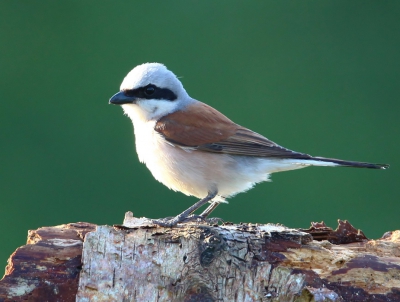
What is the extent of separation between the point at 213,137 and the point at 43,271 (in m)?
1.37

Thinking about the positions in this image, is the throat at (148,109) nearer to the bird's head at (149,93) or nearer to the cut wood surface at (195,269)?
the bird's head at (149,93)

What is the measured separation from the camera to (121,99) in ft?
10.7

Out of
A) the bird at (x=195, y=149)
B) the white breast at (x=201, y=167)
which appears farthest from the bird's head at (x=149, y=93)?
the white breast at (x=201, y=167)

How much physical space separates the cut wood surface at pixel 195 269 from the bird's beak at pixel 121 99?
3.57 feet

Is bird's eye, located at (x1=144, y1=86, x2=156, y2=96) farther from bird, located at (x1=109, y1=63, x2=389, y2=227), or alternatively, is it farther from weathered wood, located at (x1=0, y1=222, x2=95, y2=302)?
weathered wood, located at (x1=0, y1=222, x2=95, y2=302)

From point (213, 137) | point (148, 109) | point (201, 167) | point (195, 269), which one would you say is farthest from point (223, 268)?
point (148, 109)

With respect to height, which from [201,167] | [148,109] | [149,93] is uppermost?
[149,93]

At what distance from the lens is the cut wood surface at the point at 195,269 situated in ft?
7.22

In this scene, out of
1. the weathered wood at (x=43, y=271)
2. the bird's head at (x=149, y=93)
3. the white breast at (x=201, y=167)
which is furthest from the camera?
the bird's head at (x=149, y=93)

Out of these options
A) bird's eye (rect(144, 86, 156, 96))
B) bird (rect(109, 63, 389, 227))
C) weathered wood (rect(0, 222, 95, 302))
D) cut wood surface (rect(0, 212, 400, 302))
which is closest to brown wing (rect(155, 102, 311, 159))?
bird (rect(109, 63, 389, 227))

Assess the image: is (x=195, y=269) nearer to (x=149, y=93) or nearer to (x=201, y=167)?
(x=201, y=167)

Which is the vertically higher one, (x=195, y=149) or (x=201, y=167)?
(x=195, y=149)

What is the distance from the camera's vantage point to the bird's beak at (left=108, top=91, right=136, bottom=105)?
10.7 ft

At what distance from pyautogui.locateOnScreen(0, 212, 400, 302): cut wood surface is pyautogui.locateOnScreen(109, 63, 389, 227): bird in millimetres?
766
